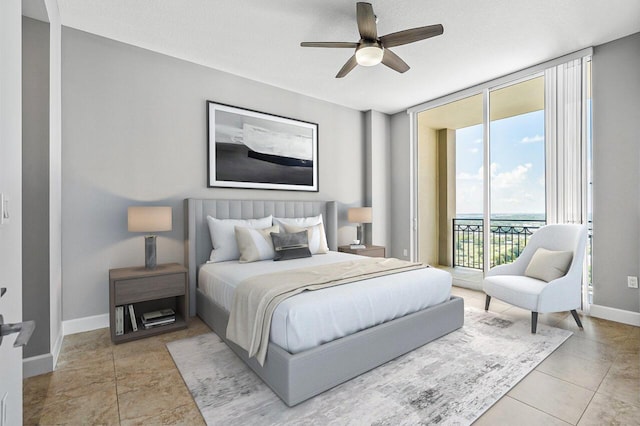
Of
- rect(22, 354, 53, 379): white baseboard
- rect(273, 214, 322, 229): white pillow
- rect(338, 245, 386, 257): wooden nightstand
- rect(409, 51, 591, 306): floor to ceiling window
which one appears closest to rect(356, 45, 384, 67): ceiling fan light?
rect(273, 214, 322, 229): white pillow

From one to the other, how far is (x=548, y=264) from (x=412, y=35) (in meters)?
2.58

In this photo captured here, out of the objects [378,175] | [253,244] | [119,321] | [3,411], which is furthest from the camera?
[378,175]

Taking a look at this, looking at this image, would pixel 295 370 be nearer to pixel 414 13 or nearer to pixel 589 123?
pixel 414 13

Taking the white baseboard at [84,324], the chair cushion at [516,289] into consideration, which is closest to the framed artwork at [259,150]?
the white baseboard at [84,324]

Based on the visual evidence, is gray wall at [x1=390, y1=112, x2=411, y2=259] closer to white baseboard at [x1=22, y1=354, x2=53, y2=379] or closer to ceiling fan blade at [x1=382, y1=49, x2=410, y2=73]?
ceiling fan blade at [x1=382, y1=49, x2=410, y2=73]

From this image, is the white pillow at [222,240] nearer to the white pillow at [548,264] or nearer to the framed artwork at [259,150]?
the framed artwork at [259,150]

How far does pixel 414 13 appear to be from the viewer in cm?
270

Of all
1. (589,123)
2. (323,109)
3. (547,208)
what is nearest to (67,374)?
(323,109)

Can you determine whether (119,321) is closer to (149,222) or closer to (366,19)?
(149,222)

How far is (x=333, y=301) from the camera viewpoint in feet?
6.68

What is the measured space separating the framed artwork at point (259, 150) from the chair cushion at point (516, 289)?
2665mm

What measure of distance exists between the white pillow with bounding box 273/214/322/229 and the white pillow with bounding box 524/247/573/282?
2523 millimetres

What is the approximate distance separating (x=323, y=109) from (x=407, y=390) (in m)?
4.02

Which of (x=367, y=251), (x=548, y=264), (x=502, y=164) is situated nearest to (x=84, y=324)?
(x=367, y=251)
